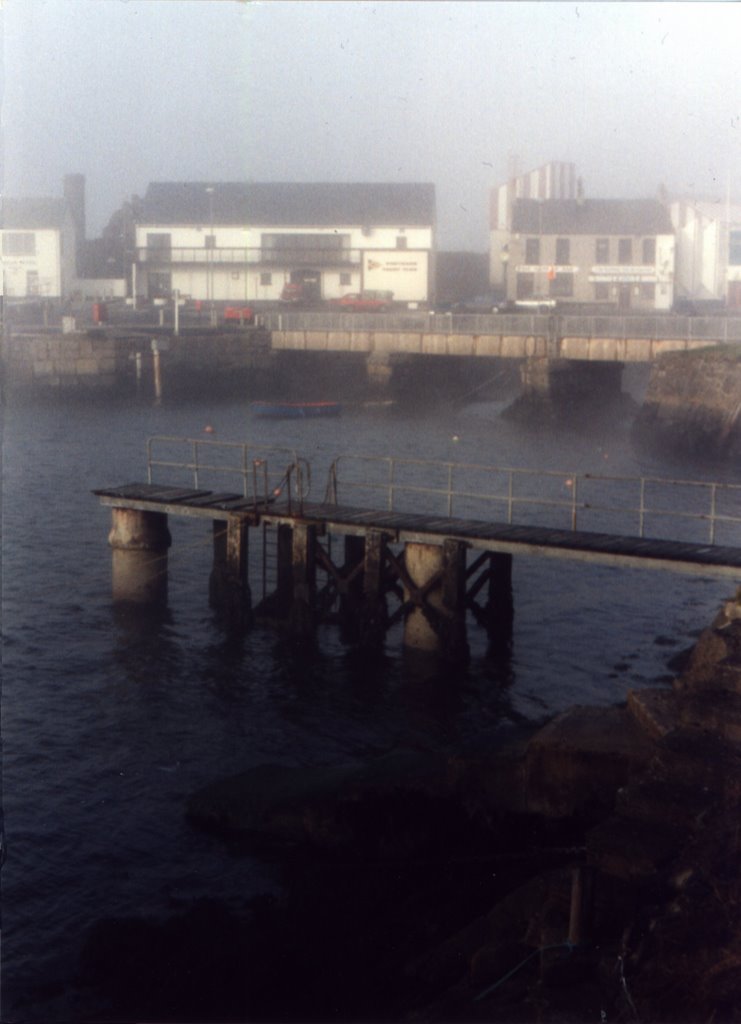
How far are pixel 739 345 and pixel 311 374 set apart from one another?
797 inches

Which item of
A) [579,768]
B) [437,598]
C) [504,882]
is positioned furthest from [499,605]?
[504,882]

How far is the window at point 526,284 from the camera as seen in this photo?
73.2 m

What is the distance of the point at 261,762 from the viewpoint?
531 inches

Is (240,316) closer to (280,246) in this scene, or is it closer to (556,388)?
(280,246)

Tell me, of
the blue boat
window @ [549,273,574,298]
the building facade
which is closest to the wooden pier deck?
the blue boat

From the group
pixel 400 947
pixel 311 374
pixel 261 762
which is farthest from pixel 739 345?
pixel 400 947

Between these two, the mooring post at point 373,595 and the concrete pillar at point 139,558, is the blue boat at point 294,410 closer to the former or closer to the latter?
the concrete pillar at point 139,558

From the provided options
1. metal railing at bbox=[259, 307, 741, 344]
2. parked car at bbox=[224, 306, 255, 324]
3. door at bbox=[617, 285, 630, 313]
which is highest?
door at bbox=[617, 285, 630, 313]

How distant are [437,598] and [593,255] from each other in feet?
190

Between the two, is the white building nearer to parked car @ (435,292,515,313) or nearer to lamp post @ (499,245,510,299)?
parked car @ (435,292,515,313)

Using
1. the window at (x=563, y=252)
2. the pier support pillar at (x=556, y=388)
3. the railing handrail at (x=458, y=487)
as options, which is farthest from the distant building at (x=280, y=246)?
the railing handrail at (x=458, y=487)

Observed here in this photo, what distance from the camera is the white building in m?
74.3

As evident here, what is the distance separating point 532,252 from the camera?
238 ft

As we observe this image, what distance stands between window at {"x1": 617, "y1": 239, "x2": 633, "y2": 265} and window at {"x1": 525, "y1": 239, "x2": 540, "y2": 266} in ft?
15.5
